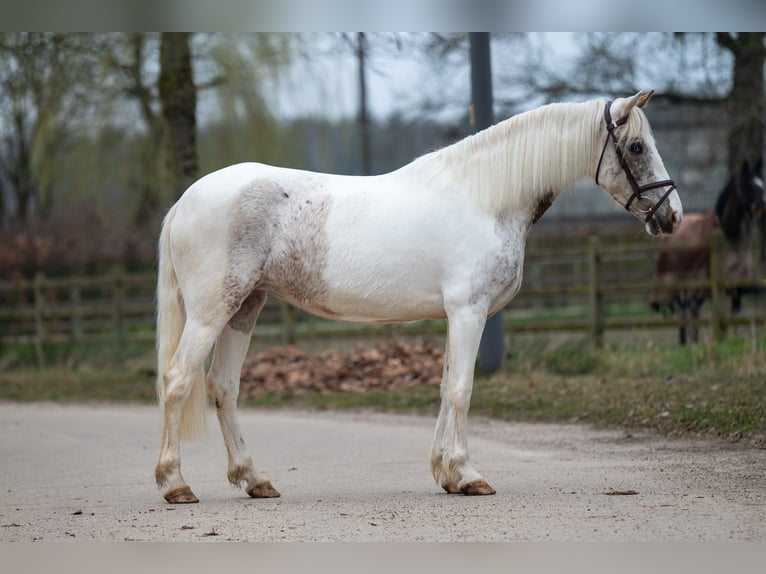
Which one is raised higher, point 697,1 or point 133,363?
point 697,1

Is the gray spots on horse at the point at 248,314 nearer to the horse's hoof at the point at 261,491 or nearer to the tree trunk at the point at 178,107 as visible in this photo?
the horse's hoof at the point at 261,491

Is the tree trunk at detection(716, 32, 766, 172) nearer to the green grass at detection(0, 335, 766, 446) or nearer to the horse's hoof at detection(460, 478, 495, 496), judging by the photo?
the green grass at detection(0, 335, 766, 446)

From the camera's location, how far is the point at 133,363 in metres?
15.7

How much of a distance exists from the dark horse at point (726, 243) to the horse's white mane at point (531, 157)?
289 inches

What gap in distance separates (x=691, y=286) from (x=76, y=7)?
8.93m

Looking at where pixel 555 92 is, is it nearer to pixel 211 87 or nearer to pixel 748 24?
pixel 211 87

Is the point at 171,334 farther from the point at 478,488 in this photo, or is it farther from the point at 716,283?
the point at 716,283

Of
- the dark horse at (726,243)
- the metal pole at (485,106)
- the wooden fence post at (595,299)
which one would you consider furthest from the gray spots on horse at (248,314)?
the dark horse at (726,243)

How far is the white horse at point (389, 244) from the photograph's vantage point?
19.8 feet

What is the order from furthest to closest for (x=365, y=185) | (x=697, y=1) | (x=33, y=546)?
(x=365, y=185) < (x=697, y=1) < (x=33, y=546)

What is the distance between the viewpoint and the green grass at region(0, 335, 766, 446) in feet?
27.9

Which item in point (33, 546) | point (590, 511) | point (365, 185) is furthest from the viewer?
point (365, 185)

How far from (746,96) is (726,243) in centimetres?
220

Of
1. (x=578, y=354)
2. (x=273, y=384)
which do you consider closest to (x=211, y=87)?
(x=273, y=384)
